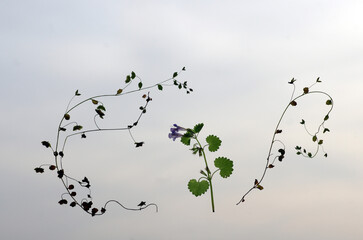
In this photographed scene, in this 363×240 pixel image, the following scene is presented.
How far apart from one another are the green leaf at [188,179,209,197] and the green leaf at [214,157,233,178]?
0.59ft

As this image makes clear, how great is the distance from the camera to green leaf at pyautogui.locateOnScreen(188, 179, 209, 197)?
4.47 meters

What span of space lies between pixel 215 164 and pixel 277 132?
2.05ft

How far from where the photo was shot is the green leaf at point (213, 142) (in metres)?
4.53

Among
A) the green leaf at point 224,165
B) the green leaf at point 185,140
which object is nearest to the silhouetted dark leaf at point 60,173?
the green leaf at point 185,140

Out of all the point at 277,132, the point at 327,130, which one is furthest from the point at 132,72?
the point at 327,130

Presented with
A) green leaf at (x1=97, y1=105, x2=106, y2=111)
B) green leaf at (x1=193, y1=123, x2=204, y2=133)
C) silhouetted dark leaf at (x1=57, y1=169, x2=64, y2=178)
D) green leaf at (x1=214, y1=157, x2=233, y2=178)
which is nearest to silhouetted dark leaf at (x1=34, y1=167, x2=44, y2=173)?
silhouetted dark leaf at (x1=57, y1=169, x2=64, y2=178)

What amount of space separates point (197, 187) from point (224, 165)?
0.32m

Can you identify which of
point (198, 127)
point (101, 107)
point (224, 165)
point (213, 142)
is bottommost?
point (224, 165)

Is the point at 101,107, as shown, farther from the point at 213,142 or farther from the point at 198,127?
the point at 213,142

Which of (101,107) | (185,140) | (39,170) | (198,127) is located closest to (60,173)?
(39,170)

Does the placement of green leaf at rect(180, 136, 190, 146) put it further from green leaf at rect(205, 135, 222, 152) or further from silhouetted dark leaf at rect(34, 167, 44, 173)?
silhouetted dark leaf at rect(34, 167, 44, 173)

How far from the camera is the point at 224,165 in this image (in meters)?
4.53

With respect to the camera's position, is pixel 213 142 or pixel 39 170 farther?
pixel 213 142

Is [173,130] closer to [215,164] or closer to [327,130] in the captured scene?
[215,164]
